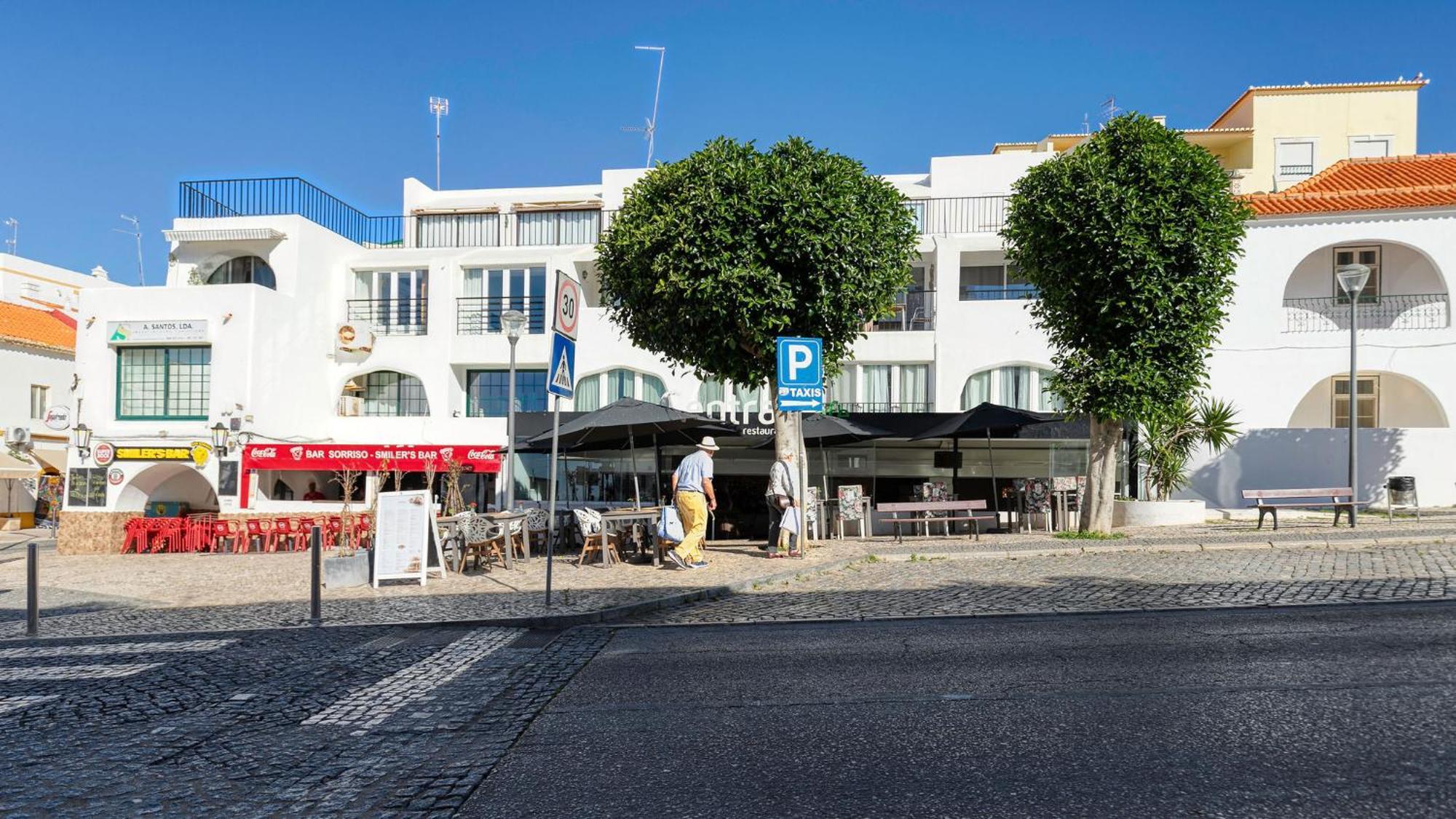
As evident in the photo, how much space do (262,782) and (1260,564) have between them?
40.5 feet

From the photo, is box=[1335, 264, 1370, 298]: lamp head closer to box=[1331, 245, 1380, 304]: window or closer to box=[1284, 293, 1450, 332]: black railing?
box=[1284, 293, 1450, 332]: black railing

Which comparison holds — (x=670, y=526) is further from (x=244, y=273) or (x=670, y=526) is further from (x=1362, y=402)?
(x=244, y=273)

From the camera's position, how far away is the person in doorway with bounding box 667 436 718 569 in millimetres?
14297

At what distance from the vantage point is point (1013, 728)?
552 cm

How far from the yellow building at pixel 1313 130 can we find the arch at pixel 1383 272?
378 inches

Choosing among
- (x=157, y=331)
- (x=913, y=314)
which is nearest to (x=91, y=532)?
(x=157, y=331)

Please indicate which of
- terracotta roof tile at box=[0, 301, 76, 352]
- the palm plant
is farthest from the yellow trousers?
terracotta roof tile at box=[0, 301, 76, 352]

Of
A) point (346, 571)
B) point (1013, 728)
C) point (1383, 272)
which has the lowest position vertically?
point (346, 571)

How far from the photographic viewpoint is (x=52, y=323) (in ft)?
126

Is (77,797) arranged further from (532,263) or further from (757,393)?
(532,263)

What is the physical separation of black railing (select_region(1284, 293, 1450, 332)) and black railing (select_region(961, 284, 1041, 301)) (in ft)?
19.8

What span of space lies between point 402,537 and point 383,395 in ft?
54.3

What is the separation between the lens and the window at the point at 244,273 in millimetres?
28547

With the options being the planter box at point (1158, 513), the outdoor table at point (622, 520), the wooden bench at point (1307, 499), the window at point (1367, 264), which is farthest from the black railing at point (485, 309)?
the window at point (1367, 264)
